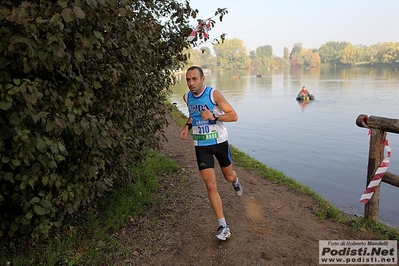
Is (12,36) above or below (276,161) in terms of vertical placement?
above

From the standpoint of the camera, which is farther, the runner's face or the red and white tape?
the red and white tape

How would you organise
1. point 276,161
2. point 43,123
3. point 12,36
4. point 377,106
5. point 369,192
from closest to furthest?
1. point 12,36
2. point 43,123
3. point 369,192
4. point 276,161
5. point 377,106

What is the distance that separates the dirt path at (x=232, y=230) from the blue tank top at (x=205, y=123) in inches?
54.7

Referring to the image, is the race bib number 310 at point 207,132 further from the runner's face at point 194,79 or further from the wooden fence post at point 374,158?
the wooden fence post at point 374,158

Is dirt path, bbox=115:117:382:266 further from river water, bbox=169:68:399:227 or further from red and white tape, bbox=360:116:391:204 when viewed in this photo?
river water, bbox=169:68:399:227

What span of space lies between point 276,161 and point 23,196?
10607 millimetres

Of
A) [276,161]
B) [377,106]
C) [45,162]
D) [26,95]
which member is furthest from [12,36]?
[377,106]

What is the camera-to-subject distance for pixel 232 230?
4711mm

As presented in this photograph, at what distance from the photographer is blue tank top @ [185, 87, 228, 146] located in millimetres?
4320

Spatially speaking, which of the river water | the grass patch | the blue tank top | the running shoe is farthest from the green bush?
the river water

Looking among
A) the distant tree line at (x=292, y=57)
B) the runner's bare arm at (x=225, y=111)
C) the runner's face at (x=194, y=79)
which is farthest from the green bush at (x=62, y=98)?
the distant tree line at (x=292, y=57)

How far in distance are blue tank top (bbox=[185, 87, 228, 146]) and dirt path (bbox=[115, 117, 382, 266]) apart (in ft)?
4.55

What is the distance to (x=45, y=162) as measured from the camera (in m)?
2.85

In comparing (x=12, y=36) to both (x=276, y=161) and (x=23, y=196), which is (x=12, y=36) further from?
(x=276, y=161)
